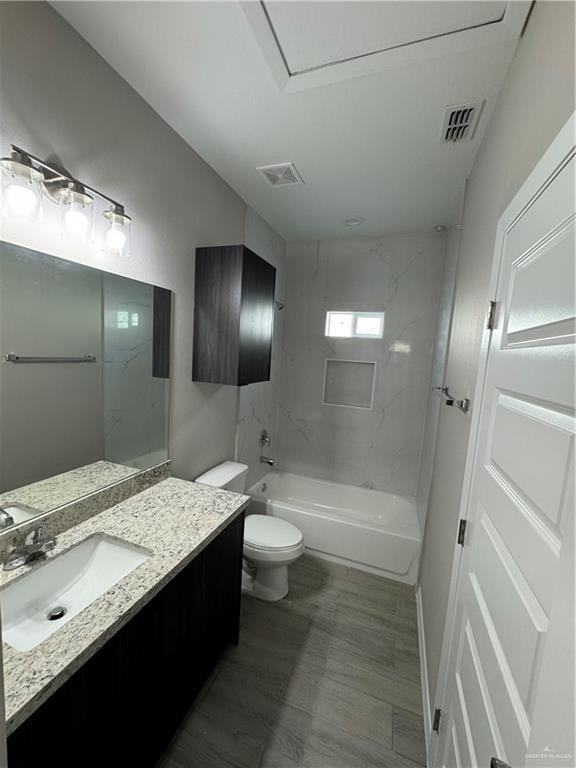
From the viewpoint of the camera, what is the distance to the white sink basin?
96 cm

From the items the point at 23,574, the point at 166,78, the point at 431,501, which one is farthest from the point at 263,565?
the point at 166,78

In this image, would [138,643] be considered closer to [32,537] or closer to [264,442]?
[32,537]

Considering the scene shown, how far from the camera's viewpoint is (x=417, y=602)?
2068 millimetres

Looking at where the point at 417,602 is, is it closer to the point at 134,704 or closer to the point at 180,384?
the point at 134,704

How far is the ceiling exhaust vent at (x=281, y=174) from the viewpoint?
181cm

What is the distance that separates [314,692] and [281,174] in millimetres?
2802

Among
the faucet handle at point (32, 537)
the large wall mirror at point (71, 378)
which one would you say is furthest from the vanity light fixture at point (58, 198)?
the faucet handle at point (32, 537)

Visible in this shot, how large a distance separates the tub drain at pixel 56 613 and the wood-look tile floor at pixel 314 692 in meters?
0.76

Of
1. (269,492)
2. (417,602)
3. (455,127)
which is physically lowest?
(417,602)

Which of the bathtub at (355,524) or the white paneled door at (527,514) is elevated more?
the white paneled door at (527,514)

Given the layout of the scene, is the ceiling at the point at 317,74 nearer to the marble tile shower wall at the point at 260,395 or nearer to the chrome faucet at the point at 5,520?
the marble tile shower wall at the point at 260,395

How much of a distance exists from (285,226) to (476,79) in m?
1.71

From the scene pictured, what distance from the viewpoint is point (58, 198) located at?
3.64 ft

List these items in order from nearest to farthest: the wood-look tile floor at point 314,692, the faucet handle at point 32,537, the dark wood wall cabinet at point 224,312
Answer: the faucet handle at point 32,537, the wood-look tile floor at point 314,692, the dark wood wall cabinet at point 224,312
